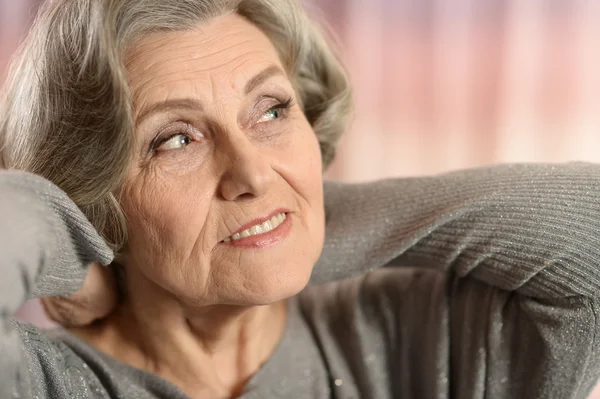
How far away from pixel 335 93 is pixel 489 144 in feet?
2.79

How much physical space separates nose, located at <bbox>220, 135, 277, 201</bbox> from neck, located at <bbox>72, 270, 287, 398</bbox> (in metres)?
0.25

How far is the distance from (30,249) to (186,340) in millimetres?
498

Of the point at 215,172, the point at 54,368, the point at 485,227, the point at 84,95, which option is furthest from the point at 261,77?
the point at 54,368

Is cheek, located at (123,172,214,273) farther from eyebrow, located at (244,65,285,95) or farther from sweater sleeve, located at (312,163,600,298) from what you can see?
sweater sleeve, located at (312,163,600,298)

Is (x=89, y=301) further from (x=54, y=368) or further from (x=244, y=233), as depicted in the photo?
(x=244, y=233)

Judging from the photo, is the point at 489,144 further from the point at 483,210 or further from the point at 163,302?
the point at 163,302

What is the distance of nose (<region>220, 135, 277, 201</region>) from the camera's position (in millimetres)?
1053

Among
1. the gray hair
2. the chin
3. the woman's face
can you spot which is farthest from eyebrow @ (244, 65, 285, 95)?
the chin

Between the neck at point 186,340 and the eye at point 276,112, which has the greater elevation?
the eye at point 276,112

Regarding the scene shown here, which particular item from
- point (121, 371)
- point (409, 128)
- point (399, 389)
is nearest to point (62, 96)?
point (121, 371)

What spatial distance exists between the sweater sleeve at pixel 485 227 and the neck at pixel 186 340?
0.62 ft

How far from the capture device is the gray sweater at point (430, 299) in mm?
1102

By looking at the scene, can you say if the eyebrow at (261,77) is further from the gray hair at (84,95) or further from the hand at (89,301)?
the hand at (89,301)

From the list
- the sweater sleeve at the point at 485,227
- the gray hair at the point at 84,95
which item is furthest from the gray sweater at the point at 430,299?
the gray hair at the point at 84,95
